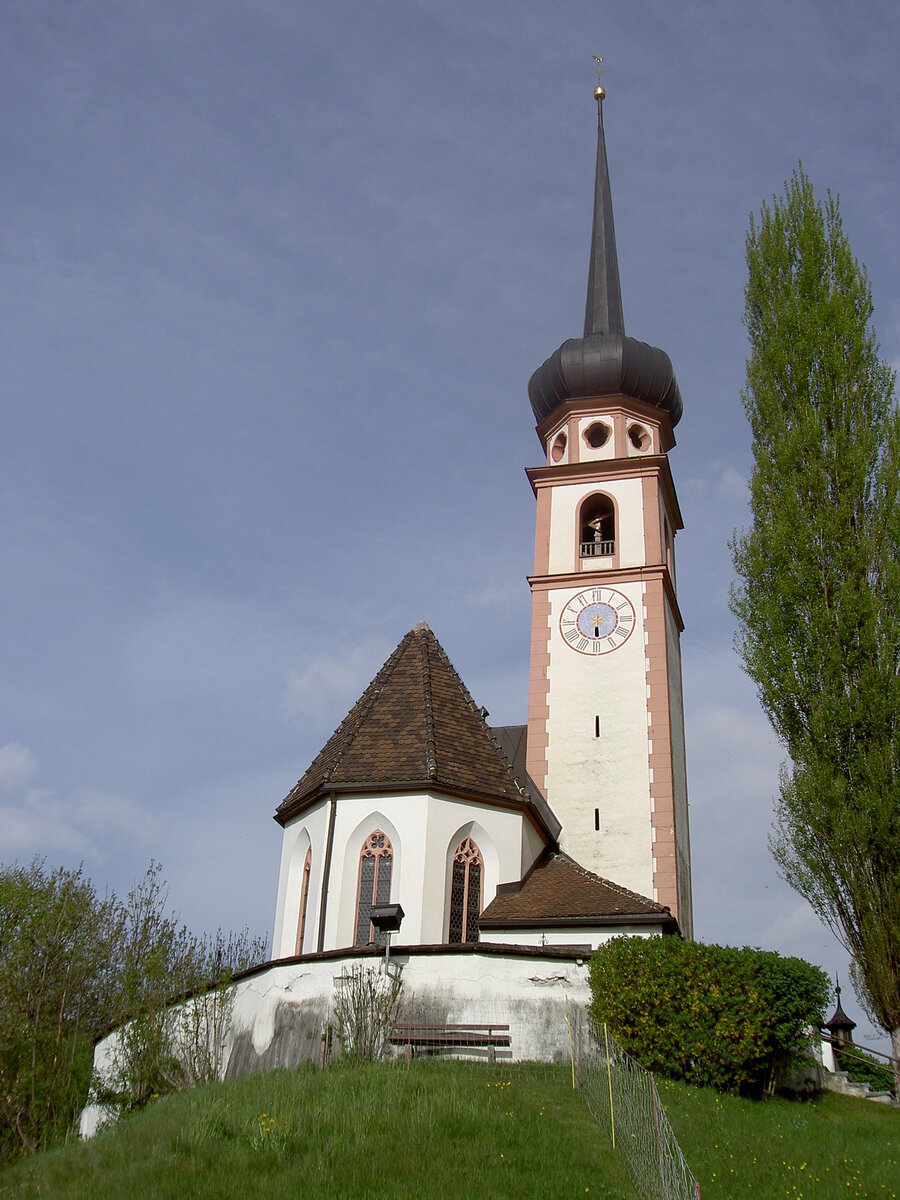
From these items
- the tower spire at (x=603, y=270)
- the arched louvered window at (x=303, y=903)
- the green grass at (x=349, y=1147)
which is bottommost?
the green grass at (x=349, y=1147)

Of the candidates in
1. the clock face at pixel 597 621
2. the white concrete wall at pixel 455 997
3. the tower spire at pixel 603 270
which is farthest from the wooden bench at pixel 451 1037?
the tower spire at pixel 603 270

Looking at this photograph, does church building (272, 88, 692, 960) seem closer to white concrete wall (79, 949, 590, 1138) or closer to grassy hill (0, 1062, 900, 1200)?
white concrete wall (79, 949, 590, 1138)

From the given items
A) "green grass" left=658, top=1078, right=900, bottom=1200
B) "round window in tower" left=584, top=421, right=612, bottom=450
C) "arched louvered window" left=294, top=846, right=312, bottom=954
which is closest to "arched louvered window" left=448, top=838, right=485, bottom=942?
"arched louvered window" left=294, top=846, right=312, bottom=954

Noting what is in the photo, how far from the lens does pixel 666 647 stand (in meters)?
26.9

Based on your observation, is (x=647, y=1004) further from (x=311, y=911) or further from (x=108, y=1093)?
(x=108, y=1093)

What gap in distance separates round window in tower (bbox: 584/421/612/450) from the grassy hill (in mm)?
18482

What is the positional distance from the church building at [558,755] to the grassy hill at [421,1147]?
3800mm

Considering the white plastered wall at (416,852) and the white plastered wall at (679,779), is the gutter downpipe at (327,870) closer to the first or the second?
the white plastered wall at (416,852)

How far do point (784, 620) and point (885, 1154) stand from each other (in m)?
9.64

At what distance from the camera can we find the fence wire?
9.69 meters

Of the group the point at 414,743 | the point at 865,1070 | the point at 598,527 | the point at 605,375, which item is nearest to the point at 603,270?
the point at 605,375

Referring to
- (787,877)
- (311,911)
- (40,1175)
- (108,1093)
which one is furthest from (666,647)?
(40,1175)

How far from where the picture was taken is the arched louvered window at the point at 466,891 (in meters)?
20.8

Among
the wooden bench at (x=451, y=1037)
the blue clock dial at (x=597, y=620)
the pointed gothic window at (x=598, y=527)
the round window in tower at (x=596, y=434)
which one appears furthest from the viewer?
the round window in tower at (x=596, y=434)
